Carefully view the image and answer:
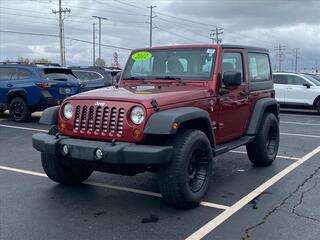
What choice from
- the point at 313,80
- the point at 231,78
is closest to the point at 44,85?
the point at 231,78

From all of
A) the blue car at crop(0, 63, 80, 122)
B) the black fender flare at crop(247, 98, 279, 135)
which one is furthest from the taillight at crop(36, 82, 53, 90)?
the black fender flare at crop(247, 98, 279, 135)

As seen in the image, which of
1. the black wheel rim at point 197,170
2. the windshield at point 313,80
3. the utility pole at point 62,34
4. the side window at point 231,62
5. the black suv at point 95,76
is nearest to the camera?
the black wheel rim at point 197,170

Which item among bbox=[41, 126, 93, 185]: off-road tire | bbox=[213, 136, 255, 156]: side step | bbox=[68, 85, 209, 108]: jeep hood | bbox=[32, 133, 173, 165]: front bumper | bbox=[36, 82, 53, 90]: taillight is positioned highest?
bbox=[68, 85, 209, 108]: jeep hood

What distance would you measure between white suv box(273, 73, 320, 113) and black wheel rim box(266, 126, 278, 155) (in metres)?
10.8

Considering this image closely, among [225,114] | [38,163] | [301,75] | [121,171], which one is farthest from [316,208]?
[301,75]

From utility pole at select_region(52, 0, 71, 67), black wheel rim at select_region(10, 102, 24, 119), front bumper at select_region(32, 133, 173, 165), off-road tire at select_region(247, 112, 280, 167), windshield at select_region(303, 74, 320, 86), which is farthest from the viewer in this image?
utility pole at select_region(52, 0, 71, 67)

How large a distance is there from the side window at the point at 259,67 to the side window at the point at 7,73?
817 cm

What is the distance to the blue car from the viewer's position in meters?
12.8

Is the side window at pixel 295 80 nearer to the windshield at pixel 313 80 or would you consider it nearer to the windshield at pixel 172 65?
the windshield at pixel 313 80

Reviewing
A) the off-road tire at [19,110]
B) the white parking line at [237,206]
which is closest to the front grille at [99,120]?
the white parking line at [237,206]

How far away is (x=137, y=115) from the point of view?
4930 millimetres

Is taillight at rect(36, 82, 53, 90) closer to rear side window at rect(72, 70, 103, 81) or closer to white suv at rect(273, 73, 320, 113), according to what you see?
rear side window at rect(72, 70, 103, 81)

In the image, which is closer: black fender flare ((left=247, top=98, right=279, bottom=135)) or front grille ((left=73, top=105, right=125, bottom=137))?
front grille ((left=73, top=105, right=125, bottom=137))

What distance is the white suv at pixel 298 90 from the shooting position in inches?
707
